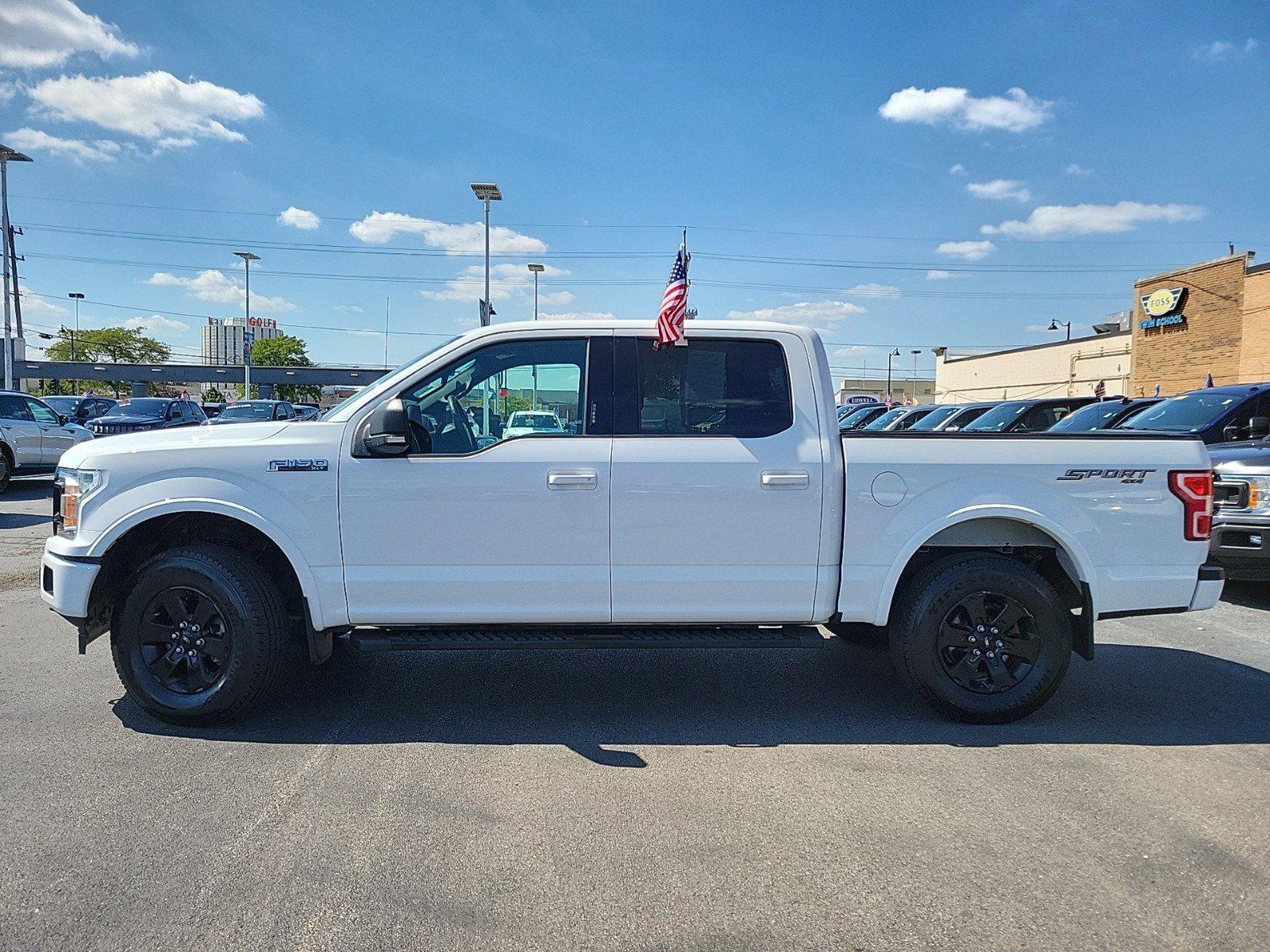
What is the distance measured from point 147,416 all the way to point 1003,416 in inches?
783

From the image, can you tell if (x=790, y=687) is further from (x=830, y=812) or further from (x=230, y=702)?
(x=230, y=702)

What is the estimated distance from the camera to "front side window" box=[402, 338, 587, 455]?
14.2 feet

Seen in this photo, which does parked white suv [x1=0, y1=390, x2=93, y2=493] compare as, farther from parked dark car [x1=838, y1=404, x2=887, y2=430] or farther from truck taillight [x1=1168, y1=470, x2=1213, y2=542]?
parked dark car [x1=838, y1=404, x2=887, y2=430]

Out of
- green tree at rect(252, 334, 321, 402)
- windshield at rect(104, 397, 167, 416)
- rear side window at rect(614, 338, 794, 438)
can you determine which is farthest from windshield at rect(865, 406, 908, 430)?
green tree at rect(252, 334, 321, 402)

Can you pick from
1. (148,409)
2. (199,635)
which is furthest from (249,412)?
(199,635)

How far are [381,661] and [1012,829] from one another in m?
3.93

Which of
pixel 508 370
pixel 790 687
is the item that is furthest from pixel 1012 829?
pixel 508 370

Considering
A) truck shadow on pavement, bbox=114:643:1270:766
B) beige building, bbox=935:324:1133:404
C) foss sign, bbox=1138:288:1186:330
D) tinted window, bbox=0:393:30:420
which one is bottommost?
truck shadow on pavement, bbox=114:643:1270:766

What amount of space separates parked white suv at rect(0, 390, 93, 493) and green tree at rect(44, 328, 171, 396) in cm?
9095

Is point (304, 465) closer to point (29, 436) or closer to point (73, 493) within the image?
point (73, 493)

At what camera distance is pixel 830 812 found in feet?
11.5

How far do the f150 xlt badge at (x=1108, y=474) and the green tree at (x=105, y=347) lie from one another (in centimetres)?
10657

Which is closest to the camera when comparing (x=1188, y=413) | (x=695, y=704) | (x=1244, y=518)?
(x=695, y=704)

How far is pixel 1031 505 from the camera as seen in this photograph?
4.38 m
